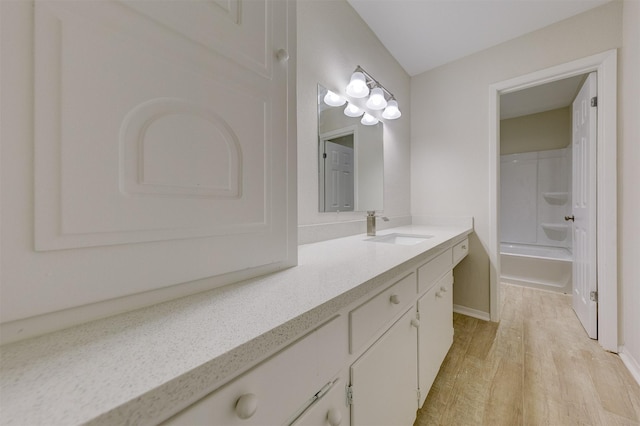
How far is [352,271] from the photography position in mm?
737

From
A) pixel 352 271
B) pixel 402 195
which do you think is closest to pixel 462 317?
pixel 402 195

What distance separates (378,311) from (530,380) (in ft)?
4.48

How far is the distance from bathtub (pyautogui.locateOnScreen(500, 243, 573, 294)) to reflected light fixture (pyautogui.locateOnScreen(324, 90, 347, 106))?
280 cm

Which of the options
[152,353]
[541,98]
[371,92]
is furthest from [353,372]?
[541,98]

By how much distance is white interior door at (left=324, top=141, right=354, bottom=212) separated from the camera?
145 centimetres

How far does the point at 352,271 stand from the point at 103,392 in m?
0.58

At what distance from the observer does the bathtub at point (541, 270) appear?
2602 mm

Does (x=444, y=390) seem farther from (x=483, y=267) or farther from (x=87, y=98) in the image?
(x=87, y=98)

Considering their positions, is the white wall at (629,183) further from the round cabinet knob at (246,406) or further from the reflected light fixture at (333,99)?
the round cabinet knob at (246,406)

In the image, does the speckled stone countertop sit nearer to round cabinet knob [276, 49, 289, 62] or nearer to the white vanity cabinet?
the white vanity cabinet

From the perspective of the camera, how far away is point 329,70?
1.48 meters

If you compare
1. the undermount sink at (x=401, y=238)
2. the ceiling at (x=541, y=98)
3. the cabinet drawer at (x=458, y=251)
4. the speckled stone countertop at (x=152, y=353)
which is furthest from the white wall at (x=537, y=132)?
the speckled stone countertop at (x=152, y=353)

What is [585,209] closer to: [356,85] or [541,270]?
[541,270]

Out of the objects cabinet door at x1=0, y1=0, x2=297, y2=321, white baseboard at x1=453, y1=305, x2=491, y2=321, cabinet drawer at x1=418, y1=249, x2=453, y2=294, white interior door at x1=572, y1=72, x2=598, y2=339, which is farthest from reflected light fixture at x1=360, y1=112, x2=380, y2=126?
white baseboard at x1=453, y1=305, x2=491, y2=321
